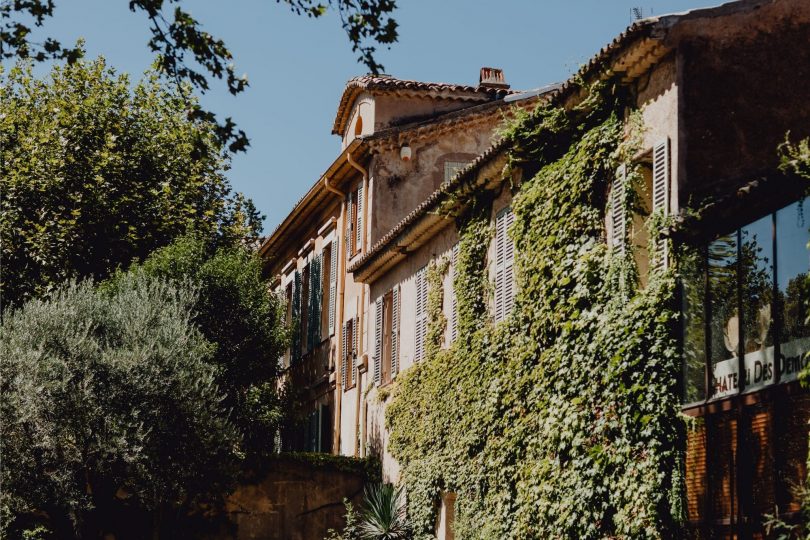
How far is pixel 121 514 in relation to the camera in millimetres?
23203

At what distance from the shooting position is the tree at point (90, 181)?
3178 centimetres

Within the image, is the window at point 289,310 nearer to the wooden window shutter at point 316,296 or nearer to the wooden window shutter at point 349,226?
the wooden window shutter at point 316,296

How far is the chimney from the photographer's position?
29469 millimetres

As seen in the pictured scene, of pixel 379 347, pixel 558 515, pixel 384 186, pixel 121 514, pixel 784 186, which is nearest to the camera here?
pixel 784 186

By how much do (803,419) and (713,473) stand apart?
1.48m

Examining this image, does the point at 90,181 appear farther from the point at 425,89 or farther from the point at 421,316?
the point at 421,316

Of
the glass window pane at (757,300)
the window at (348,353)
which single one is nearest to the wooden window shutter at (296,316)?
the window at (348,353)

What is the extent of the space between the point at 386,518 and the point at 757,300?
11.1m

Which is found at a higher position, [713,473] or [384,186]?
[384,186]

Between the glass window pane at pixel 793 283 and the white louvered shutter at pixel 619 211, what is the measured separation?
104 inches

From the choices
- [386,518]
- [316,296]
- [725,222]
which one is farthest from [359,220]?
[725,222]

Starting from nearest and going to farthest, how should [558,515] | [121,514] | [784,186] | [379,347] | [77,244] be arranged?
[784,186], [558,515], [121,514], [379,347], [77,244]

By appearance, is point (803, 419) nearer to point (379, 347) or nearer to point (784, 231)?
point (784, 231)

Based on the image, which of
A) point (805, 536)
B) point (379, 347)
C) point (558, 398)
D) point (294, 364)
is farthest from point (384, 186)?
point (805, 536)
